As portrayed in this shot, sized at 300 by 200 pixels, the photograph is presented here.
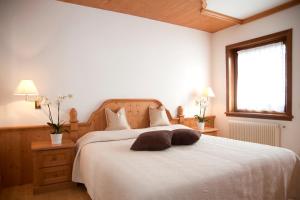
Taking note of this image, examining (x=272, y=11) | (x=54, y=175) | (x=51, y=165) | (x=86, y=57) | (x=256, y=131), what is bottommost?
(x=54, y=175)

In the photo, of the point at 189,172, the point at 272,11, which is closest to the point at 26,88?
the point at 189,172

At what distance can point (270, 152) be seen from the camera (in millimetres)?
2010

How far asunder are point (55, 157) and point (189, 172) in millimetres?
1762

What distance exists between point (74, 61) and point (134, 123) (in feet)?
4.30

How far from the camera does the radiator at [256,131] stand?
3291mm

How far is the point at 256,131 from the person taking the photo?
3.53 meters

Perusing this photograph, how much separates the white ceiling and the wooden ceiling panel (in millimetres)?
201

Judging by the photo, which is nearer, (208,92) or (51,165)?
(51,165)

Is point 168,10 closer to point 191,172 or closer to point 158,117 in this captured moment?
point 158,117

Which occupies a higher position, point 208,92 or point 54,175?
point 208,92

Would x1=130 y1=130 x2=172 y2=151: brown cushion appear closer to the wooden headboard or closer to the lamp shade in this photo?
the wooden headboard

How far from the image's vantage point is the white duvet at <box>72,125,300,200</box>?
1.36 meters

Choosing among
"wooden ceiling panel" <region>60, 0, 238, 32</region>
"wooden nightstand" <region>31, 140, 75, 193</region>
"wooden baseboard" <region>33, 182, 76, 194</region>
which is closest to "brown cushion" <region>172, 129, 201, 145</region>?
"wooden nightstand" <region>31, 140, 75, 193</region>

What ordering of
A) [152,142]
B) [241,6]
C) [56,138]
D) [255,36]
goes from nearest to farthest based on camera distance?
[152,142]
[56,138]
[241,6]
[255,36]
